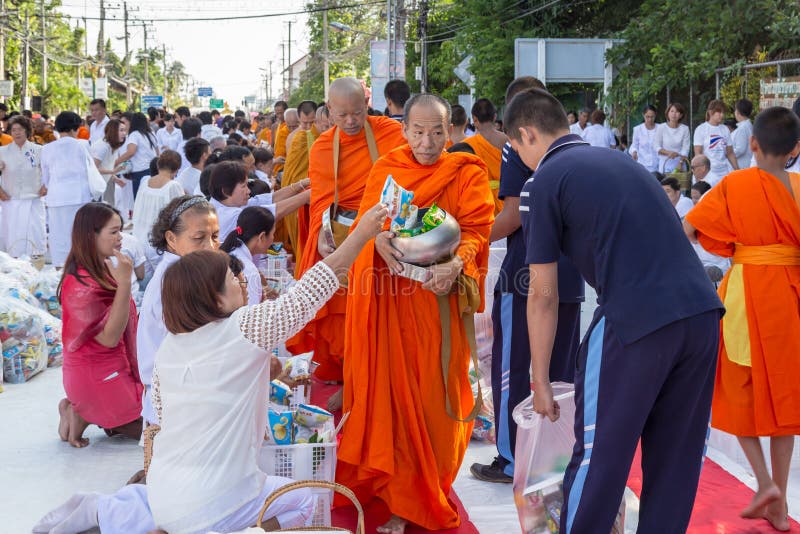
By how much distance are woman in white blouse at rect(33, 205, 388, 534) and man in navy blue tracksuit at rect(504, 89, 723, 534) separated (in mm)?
858

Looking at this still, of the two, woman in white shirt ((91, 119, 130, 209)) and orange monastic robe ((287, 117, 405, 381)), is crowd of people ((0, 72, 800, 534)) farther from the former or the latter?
woman in white shirt ((91, 119, 130, 209))

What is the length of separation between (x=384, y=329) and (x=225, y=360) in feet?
3.89

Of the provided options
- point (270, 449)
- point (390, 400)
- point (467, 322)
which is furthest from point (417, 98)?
point (270, 449)

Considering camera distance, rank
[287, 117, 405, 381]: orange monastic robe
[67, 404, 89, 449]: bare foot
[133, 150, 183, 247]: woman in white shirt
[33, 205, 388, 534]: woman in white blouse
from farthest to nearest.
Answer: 1. [133, 150, 183, 247]: woman in white shirt
2. [287, 117, 405, 381]: orange monastic robe
3. [67, 404, 89, 449]: bare foot
4. [33, 205, 388, 534]: woman in white blouse

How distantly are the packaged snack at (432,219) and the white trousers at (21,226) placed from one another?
28.0 feet

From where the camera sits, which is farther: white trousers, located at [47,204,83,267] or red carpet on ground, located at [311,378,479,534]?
white trousers, located at [47,204,83,267]

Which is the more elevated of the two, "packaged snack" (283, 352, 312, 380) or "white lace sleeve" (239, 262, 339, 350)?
"white lace sleeve" (239, 262, 339, 350)

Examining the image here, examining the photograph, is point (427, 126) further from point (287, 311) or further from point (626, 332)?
point (626, 332)

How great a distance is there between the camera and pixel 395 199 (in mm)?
3881

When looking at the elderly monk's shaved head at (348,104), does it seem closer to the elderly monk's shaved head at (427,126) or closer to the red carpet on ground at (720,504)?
the elderly monk's shaved head at (427,126)

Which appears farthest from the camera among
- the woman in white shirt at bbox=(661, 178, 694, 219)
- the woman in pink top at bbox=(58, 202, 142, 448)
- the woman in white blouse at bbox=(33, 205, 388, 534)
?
the woman in white shirt at bbox=(661, 178, 694, 219)

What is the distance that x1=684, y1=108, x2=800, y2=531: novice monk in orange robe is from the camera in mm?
4277

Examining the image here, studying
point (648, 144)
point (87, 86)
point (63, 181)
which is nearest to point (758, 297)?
point (63, 181)

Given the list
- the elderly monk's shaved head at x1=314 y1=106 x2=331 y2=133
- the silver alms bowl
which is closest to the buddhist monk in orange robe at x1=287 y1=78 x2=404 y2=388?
the silver alms bowl
